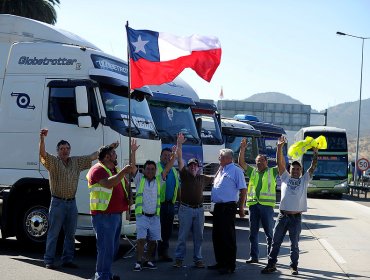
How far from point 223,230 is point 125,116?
2.53 meters

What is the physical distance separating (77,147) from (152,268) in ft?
7.51

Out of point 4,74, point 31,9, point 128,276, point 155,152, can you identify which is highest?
point 31,9

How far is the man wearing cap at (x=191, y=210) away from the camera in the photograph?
10.9 m

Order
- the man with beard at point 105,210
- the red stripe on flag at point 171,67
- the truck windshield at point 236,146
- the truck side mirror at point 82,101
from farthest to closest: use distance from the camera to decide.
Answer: the truck windshield at point 236,146 < the truck side mirror at point 82,101 < the red stripe on flag at point 171,67 < the man with beard at point 105,210

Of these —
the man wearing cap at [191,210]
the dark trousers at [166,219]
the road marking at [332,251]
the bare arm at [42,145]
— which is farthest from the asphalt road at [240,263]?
the bare arm at [42,145]

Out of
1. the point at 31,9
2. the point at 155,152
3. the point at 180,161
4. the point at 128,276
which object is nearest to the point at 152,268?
the point at 128,276

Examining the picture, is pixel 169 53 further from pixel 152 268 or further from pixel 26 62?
pixel 152 268

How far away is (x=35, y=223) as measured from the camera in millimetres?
11602

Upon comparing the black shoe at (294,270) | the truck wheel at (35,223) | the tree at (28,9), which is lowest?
the black shoe at (294,270)

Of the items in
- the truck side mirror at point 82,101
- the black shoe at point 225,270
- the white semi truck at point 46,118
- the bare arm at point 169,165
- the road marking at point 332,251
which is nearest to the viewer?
the black shoe at point 225,270

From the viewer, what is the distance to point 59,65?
38.5 feet

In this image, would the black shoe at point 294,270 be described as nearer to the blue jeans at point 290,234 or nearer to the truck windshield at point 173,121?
the blue jeans at point 290,234

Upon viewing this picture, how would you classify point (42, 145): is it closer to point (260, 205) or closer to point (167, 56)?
point (167, 56)

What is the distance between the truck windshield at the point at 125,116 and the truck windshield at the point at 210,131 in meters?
6.64
